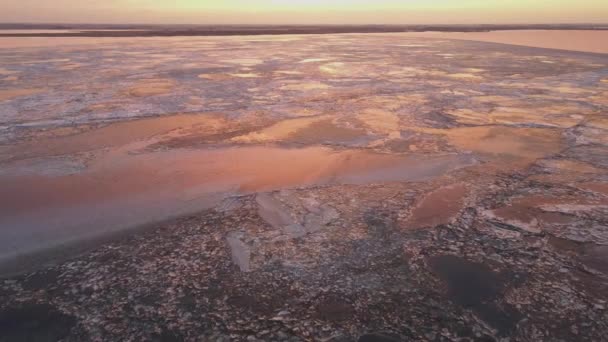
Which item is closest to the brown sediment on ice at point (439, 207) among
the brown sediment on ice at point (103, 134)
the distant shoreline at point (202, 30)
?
the brown sediment on ice at point (103, 134)

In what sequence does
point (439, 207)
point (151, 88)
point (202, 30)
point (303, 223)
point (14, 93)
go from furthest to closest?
1. point (202, 30)
2. point (151, 88)
3. point (14, 93)
4. point (439, 207)
5. point (303, 223)

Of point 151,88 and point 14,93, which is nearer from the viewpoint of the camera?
point 14,93

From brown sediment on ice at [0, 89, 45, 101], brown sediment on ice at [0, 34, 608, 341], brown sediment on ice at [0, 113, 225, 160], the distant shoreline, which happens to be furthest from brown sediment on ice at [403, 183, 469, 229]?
the distant shoreline

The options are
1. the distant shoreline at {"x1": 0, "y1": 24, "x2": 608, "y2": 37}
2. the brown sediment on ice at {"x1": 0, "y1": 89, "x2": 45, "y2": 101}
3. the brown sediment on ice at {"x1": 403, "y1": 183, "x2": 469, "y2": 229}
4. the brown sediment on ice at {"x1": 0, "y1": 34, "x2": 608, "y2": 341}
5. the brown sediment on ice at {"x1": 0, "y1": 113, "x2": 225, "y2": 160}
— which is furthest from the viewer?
the distant shoreline at {"x1": 0, "y1": 24, "x2": 608, "y2": 37}

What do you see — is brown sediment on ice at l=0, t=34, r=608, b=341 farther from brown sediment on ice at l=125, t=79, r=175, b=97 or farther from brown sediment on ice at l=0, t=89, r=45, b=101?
brown sediment on ice at l=125, t=79, r=175, b=97

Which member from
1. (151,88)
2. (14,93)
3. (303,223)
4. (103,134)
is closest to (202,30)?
(151,88)

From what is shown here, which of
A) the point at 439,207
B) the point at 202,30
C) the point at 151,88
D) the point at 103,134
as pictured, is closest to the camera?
the point at 439,207

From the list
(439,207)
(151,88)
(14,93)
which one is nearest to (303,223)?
(439,207)

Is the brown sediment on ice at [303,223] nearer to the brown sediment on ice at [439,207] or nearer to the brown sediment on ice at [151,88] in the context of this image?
the brown sediment on ice at [439,207]

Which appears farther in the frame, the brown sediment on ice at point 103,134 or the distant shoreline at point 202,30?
the distant shoreline at point 202,30

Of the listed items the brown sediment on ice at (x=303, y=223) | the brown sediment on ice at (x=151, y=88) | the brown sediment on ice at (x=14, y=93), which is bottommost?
the brown sediment on ice at (x=303, y=223)

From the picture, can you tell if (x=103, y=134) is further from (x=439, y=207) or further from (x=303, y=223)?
(x=439, y=207)
